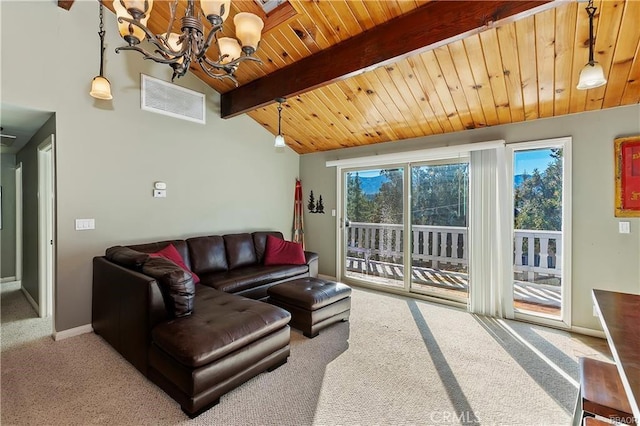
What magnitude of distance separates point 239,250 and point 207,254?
19.2 inches

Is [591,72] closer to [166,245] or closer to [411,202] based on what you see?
[411,202]

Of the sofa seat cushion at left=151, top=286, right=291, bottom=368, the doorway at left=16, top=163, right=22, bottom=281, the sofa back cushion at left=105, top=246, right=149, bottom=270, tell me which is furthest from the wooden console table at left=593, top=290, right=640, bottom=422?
the doorway at left=16, top=163, right=22, bottom=281

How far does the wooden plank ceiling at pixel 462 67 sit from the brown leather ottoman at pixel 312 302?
7.42 feet

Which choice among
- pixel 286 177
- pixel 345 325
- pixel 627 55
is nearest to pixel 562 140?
pixel 627 55

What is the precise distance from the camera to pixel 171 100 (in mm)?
3686

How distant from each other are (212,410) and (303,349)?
95 centimetres

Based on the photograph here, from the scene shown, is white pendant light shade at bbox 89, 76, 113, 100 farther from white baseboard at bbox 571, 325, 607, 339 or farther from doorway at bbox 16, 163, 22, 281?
white baseboard at bbox 571, 325, 607, 339

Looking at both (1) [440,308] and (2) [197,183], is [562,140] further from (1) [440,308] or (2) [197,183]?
(2) [197,183]

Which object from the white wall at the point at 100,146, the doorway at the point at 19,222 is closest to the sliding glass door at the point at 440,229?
the white wall at the point at 100,146

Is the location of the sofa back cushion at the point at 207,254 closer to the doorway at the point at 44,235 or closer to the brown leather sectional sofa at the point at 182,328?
the brown leather sectional sofa at the point at 182,328

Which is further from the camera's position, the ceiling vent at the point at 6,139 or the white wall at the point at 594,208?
the ceiling vent at the point at 6,139

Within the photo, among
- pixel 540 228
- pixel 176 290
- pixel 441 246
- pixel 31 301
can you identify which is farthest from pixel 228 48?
pixel 31 301

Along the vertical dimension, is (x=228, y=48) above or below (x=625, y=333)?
above

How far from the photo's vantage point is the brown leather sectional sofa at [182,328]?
1.82 metres
